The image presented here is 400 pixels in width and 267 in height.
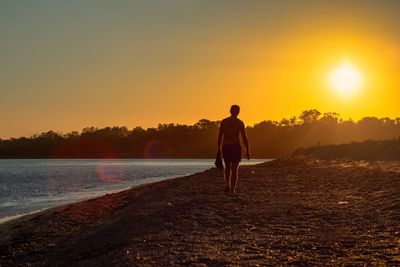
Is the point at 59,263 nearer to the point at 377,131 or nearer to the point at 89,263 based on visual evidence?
the point at 89,263

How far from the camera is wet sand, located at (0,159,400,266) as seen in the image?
5008 mm

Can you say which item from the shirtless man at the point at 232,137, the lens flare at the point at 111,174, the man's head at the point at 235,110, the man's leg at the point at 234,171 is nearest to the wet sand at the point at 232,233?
the man's leg at the point at 234,171

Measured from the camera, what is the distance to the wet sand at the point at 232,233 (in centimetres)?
501

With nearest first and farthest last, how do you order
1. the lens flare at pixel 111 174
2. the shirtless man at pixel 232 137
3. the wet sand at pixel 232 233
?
1. the wet sand at pixel 232 233
2. the shirtless man at pixel 232 137
3. the lens flare at pixel 111 174

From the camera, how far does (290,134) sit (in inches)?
5300

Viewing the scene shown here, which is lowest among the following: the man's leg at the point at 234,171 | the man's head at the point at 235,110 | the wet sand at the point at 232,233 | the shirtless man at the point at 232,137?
the wet sand at the point at 232,233

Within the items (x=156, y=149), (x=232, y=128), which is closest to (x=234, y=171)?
(x=232, y=128)

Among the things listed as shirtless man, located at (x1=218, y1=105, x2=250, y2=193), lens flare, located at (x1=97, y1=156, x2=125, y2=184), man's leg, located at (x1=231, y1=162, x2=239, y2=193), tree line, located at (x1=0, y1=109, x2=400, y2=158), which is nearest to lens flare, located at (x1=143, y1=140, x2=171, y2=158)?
tree line, located at (x1=0, y1=109, x2=400, y2=158)

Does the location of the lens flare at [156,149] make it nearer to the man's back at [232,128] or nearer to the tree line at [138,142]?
the tree line at [138,142]

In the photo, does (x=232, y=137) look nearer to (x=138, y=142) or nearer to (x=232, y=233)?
(x=232, y=233)

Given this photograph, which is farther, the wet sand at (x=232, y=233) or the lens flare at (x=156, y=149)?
the lens flare at (x=156, y=149)

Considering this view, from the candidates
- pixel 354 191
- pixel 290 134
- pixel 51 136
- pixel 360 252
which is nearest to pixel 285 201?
pixel 354 191

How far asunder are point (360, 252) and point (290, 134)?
132647 mm

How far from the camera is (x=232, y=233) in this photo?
20.9ft
